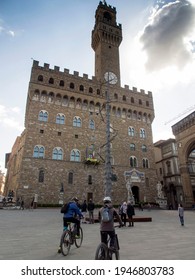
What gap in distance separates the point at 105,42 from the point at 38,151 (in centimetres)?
2422

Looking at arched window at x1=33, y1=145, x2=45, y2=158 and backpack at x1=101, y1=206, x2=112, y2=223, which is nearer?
backpack at x1=101, y1=206, x2=112, y2=223

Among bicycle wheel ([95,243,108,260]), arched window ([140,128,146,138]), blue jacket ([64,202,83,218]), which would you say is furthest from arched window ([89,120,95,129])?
bicycle wheel ([95,243,108,260])

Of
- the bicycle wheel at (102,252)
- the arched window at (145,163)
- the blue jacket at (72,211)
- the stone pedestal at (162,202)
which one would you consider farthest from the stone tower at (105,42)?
the bicycle wheel at (102,252)

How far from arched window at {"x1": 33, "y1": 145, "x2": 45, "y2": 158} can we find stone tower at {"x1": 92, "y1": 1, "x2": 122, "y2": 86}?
15839mm

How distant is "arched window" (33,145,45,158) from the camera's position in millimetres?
25891

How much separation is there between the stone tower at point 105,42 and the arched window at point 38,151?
15.8m

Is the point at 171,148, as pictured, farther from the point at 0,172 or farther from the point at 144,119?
the point at 0,172

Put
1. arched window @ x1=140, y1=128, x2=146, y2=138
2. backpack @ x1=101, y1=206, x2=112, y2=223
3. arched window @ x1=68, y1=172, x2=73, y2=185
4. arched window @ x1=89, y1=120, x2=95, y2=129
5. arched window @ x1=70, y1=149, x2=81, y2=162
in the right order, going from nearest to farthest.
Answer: backpack @ x1=101, y1=206, x2=112, y2=223, arched window @ x1=68, y1=172, x2=73, y2=185, arched window @ x1=70, y1=149, x2=81, y2=162, arched window @ x1=89, y1=120, x2=95, y2=129, arched window @ x1=140, y1=128, x2=146, y2=138

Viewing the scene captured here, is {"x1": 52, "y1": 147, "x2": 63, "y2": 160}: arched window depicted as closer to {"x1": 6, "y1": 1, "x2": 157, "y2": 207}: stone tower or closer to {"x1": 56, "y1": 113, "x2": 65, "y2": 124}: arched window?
{"x1": 6, "y1": 1, "x2": 157, "y2": 207}: stone tower

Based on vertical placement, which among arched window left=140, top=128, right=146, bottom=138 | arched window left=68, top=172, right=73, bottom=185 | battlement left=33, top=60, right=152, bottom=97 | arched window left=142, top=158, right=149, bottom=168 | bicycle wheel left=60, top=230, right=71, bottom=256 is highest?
battlement left=33, top=60, right=152, bottom=97

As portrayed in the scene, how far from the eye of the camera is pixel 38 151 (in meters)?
26.1

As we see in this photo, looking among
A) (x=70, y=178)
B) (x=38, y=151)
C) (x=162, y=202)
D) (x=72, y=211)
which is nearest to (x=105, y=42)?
(x=38, y=151)

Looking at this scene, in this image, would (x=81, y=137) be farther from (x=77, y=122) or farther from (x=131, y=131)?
(x=131, y=131)

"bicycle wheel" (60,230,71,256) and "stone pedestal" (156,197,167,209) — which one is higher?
"stone pedestal" (156,197,167,209)
